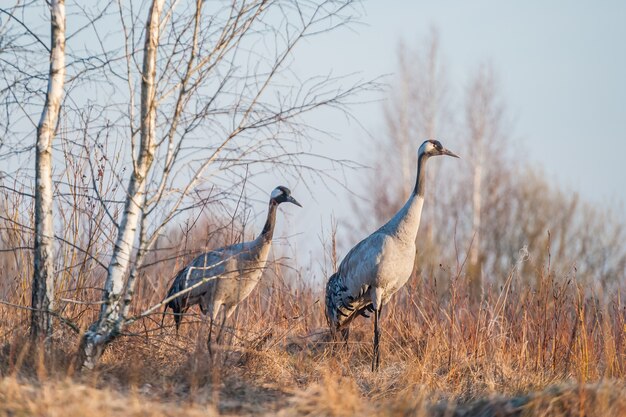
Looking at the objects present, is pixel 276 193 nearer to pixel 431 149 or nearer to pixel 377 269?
pixel 377 269

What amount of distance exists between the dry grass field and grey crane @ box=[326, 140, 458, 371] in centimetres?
30

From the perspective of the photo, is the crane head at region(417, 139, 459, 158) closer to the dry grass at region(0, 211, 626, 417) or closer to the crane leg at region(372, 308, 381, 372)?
the dry grass at region(0, 211, 626, 417)

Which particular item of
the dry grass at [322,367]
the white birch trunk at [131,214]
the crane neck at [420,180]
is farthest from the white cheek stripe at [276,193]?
the white birch trunk at [131,214]

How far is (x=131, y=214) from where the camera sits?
5.24m

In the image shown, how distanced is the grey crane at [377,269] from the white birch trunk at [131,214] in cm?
290

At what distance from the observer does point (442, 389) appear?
21.0 ft

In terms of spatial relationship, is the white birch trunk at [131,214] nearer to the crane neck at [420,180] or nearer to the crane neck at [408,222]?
the crane neck at [408,222]

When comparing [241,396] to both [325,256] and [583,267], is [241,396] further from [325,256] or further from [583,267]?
[583,267]

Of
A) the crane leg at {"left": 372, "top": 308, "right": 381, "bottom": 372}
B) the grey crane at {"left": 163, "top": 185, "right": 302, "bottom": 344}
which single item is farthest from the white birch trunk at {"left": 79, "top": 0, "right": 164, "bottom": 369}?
the crane leg at {"left": 372, "top": 308, "right": 381, "bottom": 372}

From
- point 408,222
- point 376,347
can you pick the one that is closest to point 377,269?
point 408,222

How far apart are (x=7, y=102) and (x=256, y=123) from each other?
1660 mm

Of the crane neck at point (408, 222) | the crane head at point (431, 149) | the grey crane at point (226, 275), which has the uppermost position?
the crane head at point (431, 149)

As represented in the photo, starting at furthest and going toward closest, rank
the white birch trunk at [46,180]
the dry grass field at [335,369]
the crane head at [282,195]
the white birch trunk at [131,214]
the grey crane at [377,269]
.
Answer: the crane head at [282,195]
the grey crane at [377,269]
the white birch trunk at [46,180]
the white birch trunk at [131,214]
the dry grass field at [335,369]

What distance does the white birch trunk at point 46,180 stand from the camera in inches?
214
